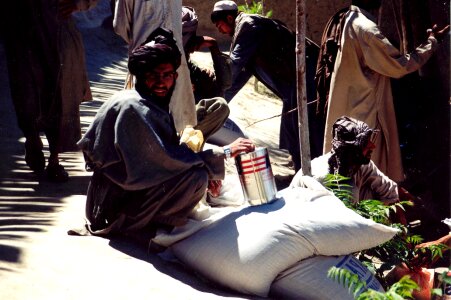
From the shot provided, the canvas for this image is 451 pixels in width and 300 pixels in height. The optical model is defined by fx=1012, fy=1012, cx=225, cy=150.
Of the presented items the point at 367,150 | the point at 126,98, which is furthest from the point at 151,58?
the point at 367,150

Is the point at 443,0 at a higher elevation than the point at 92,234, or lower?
higher

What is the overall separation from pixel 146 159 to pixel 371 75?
264 cm

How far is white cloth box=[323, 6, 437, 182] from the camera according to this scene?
6844mm

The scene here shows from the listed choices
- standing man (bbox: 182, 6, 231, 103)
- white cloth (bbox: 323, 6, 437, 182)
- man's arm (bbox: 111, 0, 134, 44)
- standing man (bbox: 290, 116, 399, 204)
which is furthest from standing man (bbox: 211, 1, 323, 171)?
standing man (bbox: 290, 116, 399, 204)

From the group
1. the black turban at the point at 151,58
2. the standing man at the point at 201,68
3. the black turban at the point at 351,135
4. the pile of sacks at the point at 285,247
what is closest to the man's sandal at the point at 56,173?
the standing man at the point at 201,68

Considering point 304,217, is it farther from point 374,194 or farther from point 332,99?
point 332,99

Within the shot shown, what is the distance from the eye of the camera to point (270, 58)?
7.77 m

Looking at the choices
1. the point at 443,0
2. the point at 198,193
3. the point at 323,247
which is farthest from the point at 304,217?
the point at 443,0

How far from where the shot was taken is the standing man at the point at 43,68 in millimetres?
6547

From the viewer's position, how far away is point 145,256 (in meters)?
5.00

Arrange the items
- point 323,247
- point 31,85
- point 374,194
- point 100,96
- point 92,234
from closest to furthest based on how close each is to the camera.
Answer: point 323,247, point 92,234, point 374,194, point 31,85, point 100,96

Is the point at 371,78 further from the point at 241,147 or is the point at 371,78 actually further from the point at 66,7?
the point at 241,147

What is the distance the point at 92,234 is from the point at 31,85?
173 cm

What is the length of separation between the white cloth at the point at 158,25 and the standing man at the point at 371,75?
4.11ft
